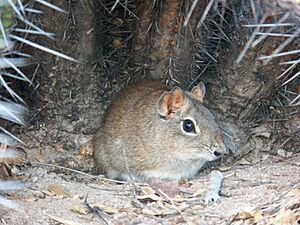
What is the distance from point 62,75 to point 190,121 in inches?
47.3

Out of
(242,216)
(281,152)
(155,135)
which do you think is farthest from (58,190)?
(281,152)

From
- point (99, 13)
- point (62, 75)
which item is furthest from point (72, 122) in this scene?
point (99, 13)

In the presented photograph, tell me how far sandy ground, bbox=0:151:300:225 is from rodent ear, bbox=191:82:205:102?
747mm

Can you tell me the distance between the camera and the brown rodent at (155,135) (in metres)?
5.97

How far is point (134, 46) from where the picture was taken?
6.06 m

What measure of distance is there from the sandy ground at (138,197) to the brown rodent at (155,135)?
319 millimetres

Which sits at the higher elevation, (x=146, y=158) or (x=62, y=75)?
(x=62, y=75)

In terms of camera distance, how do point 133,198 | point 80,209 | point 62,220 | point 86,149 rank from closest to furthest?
point 62,220 < point 80,209 < point 133,198 < point 86,149

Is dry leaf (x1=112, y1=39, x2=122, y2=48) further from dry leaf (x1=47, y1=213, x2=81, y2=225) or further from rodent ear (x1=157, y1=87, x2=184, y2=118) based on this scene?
dry leaf (x1=47, y1=213, x2=81, y2=225)

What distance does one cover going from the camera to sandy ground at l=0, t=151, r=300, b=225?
4586 mm

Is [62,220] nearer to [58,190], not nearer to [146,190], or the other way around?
[58,190]

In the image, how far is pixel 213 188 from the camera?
5195mm

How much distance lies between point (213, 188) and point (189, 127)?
0.98 metres

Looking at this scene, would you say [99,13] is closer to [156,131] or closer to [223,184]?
[156,131]
